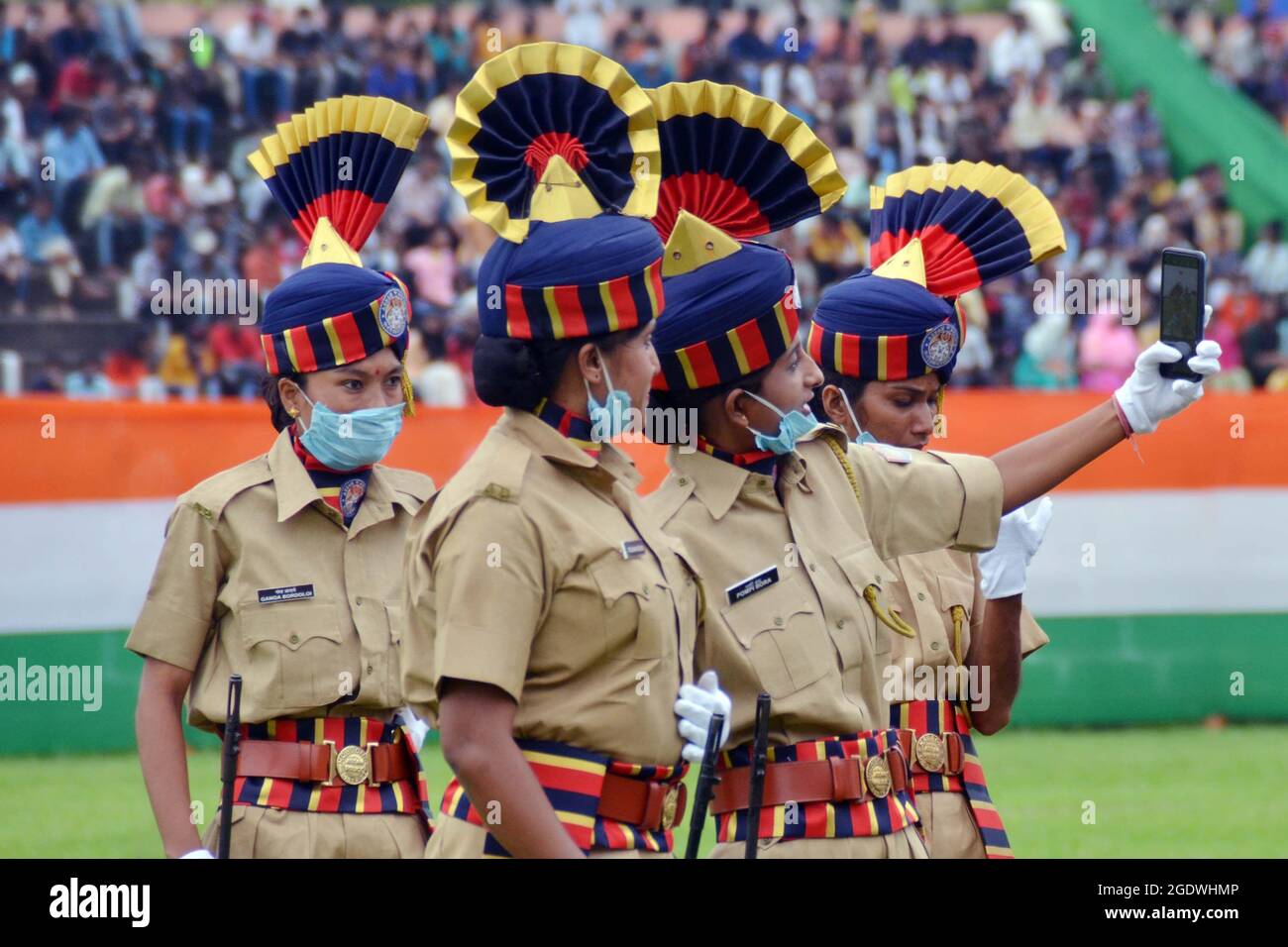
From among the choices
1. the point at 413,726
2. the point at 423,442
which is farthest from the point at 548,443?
the point at 423,442

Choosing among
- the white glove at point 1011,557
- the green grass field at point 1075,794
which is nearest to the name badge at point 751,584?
the white glove at point 1011,557

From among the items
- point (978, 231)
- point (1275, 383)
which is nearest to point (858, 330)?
point (978, 231)

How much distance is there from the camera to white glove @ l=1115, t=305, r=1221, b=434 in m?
3.86

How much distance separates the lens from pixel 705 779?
349 cm

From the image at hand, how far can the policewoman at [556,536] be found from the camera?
Result: 3250 mm

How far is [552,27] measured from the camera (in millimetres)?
18641

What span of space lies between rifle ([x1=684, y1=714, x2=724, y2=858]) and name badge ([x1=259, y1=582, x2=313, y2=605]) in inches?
51.9

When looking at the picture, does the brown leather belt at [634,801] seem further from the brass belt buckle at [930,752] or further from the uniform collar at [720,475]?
the brass belt buckle at [930,752]

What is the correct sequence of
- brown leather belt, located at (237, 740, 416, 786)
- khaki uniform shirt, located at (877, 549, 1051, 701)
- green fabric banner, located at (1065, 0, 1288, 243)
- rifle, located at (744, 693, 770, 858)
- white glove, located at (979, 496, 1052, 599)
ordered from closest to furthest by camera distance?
rifle, located at (744, 693, 770, 858) < brown leather belt, located at (237, 740, 416, 786) < khaki uniform shirt, located at (877, 549, 1051, 701) < white glove, located at (979, 496, 1052, 599) < green fabric banner, located at (1065, 0, 1288, 243)

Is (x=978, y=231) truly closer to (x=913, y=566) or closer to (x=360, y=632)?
(x=913, y=566)

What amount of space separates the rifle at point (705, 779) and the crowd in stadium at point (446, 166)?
353 inches

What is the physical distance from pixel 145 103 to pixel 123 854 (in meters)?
8.76
